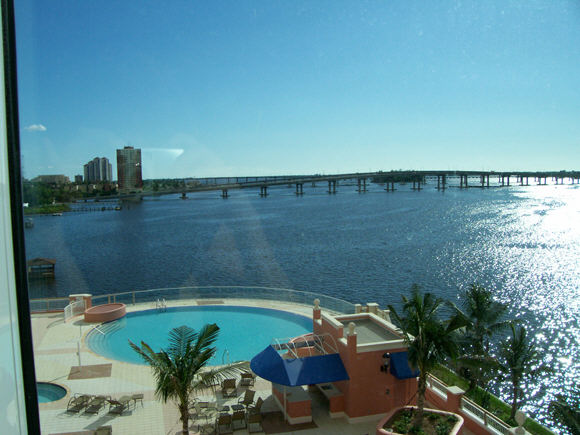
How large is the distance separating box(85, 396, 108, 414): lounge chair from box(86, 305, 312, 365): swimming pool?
2585mm

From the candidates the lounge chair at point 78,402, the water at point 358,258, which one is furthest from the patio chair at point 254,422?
the water at point 358,258

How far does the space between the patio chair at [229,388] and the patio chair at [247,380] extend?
252 mm

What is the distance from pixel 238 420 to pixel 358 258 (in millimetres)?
23007

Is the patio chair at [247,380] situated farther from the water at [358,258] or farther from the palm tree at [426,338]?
the water at [358,258]

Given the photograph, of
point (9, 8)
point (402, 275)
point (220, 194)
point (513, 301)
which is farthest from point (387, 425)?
point (220, 194)

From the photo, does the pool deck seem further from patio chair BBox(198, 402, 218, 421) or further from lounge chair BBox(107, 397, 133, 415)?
patio chair BBox(198, 402, 218, 421)

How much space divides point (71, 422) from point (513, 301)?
18.5m

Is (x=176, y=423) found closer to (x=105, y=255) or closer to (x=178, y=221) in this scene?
(x=105, y=255)

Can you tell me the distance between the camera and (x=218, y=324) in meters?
12.4

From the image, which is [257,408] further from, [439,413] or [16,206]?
[16,206]

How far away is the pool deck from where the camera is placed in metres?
6.70

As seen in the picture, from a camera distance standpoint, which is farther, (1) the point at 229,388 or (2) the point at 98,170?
(1) the point at 229,388

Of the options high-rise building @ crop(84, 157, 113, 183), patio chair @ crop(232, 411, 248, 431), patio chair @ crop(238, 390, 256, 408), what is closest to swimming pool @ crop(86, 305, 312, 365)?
patio chair @ crop(238, 390, 256, 408)

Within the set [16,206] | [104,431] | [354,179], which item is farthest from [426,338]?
[354,179]
